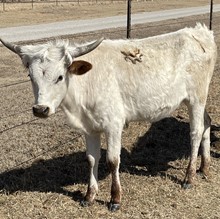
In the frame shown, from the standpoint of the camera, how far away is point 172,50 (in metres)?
5.68

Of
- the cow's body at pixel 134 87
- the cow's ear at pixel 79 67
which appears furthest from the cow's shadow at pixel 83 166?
the cow's ear at pixel 79 67

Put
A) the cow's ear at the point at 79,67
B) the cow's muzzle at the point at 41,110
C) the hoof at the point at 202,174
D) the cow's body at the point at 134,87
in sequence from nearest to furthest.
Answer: the cow's muzzle at the point at 41,110
the cow's ear at the point at 79,67
the cow's body at the point at 134,87
the hoof at the point at 202,174

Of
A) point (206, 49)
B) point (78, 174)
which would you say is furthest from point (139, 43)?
point (78, 174)

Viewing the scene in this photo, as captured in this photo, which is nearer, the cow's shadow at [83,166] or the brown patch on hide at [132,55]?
the brown patch on hide at [132,55]

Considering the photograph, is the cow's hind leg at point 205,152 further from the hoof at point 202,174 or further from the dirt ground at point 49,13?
the dirt ground at point 49,13

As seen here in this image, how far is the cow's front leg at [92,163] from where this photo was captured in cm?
543

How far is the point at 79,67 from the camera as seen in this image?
471 centimetres

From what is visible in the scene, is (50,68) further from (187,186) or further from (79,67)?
(187,186)

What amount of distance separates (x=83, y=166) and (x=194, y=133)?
1585 mm

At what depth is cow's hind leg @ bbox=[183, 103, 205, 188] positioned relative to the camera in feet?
19.2

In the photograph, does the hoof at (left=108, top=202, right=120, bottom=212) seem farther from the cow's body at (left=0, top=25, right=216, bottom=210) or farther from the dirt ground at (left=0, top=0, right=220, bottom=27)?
the dirt ground at (left=0, top=0, right=220, bottom=27)

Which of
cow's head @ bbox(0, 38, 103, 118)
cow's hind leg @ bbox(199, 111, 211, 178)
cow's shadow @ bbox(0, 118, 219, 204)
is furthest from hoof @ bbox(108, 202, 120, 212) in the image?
cow's hind leg @ bbox(199, 111, 211, 178)

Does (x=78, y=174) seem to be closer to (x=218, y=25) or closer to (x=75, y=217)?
(x=75, y=217)

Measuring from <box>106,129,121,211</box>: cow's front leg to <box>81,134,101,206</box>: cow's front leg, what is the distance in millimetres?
277
